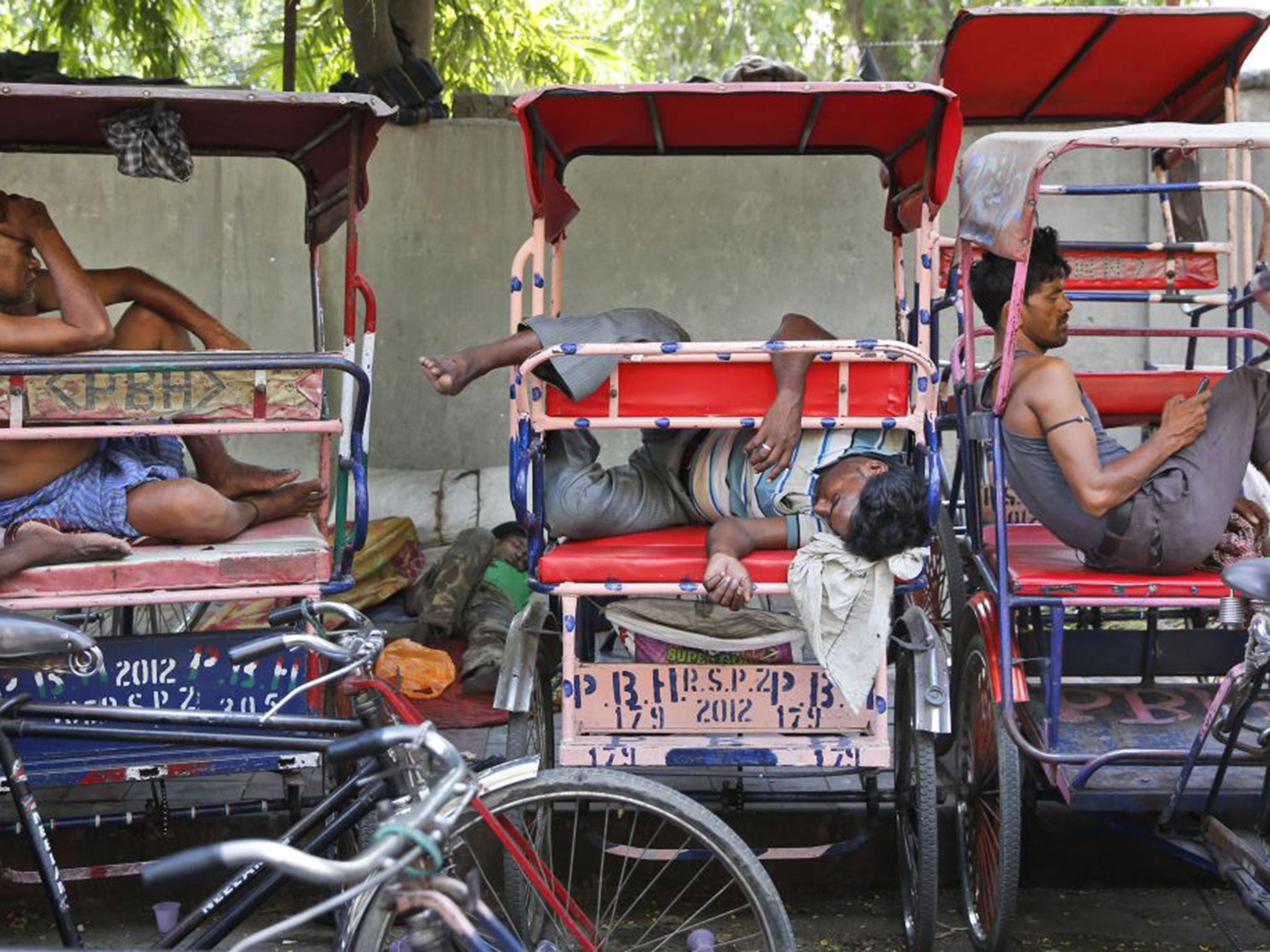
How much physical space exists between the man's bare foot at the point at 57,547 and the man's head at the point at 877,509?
1766mm

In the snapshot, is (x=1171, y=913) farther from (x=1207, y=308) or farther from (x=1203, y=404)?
(x=1207, y=308)

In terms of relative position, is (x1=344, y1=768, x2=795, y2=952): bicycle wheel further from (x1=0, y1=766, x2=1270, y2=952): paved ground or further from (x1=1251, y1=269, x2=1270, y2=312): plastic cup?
(x1=1251, y1=269, x2=1270, y2=312): plastic cup

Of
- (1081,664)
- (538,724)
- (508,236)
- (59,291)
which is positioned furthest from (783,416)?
(508,236)

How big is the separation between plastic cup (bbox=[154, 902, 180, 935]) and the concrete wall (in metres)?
3.09

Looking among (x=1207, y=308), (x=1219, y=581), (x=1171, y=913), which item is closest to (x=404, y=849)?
(x=1219, y=581)

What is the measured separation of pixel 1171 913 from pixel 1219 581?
1173 mm

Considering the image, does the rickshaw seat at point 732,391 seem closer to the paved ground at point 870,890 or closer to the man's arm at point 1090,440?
the man's arm at point 1090,440

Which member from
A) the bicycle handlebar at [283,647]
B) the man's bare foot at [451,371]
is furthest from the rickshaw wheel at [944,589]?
the bicycle handlebar at [283,647]


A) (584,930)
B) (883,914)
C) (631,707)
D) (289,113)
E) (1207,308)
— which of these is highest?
(289,113)

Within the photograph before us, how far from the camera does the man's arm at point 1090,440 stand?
3.70m

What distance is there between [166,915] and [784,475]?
6.48ft

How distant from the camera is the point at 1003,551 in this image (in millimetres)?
3734

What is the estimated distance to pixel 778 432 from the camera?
360cm

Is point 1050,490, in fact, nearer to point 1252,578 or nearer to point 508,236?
point 1252,578
